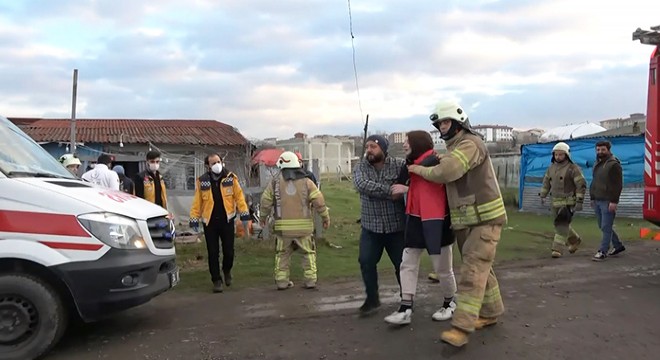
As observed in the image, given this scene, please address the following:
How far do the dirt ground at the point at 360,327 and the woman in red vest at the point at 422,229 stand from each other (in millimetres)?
311

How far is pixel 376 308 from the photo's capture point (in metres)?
5.73

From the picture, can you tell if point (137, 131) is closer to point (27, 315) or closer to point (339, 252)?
point (339, 252)

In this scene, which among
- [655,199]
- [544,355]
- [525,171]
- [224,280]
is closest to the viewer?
[544,355]

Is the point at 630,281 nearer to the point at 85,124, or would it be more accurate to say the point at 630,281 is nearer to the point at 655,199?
the point at 655,199

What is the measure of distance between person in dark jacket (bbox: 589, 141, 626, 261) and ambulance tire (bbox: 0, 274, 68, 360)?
24.3ft

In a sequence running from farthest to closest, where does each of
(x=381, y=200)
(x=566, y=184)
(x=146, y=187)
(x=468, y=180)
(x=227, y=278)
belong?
(x=566, y=184) < (x=146, y=187) < (x=227, y=278) < (x=381, y=200) < (x=468, y=180)

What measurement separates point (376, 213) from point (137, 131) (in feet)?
58.2

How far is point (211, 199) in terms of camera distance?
695 centimetres

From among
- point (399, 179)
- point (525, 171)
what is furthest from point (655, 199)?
point (525, 171)

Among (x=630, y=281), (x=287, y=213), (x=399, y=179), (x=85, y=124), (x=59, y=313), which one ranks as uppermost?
(x=85, y=124)

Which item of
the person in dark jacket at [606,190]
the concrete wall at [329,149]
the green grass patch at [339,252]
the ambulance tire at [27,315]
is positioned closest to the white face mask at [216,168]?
the green grass patch at [339,252]

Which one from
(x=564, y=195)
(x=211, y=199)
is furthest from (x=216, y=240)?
(x=564, y=195)

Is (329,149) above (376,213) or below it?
above

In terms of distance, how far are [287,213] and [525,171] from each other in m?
11.5
